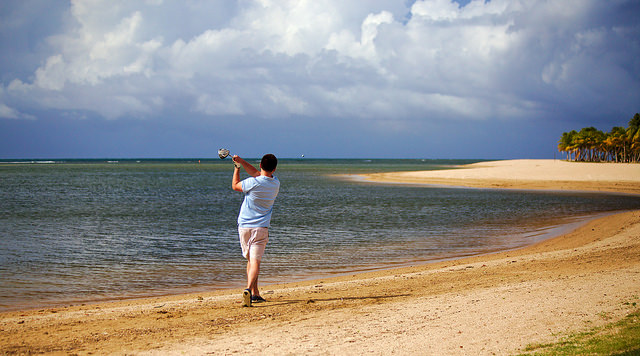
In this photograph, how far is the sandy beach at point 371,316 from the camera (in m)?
6.71

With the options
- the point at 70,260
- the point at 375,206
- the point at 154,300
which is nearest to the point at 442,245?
the point at 154,300

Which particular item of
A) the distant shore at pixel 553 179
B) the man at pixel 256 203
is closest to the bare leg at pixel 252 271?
the man at pixel 256 203

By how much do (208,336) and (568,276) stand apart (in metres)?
7.28

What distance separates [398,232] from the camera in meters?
21.8

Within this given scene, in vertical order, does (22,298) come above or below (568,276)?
below

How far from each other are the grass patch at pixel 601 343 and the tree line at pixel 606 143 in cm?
10758

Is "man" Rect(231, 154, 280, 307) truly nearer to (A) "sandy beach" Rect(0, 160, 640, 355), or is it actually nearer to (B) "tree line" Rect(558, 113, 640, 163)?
(A) "sandy beach" Rect(0, 160, 640, 355)

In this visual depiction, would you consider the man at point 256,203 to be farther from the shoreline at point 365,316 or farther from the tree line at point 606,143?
the tree line at point 606,143

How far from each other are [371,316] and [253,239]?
231 cm

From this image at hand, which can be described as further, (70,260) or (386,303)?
(70,260)

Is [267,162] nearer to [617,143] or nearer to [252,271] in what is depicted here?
[252,271]

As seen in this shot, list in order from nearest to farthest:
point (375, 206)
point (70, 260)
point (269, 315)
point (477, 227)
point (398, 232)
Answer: point (269, 315) → point (70, 260) → point (398, 232) → point (477, 227) → point (375, 206)

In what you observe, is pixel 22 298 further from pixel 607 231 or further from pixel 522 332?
pixel 607 231

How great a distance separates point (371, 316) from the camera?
26.5 feet
